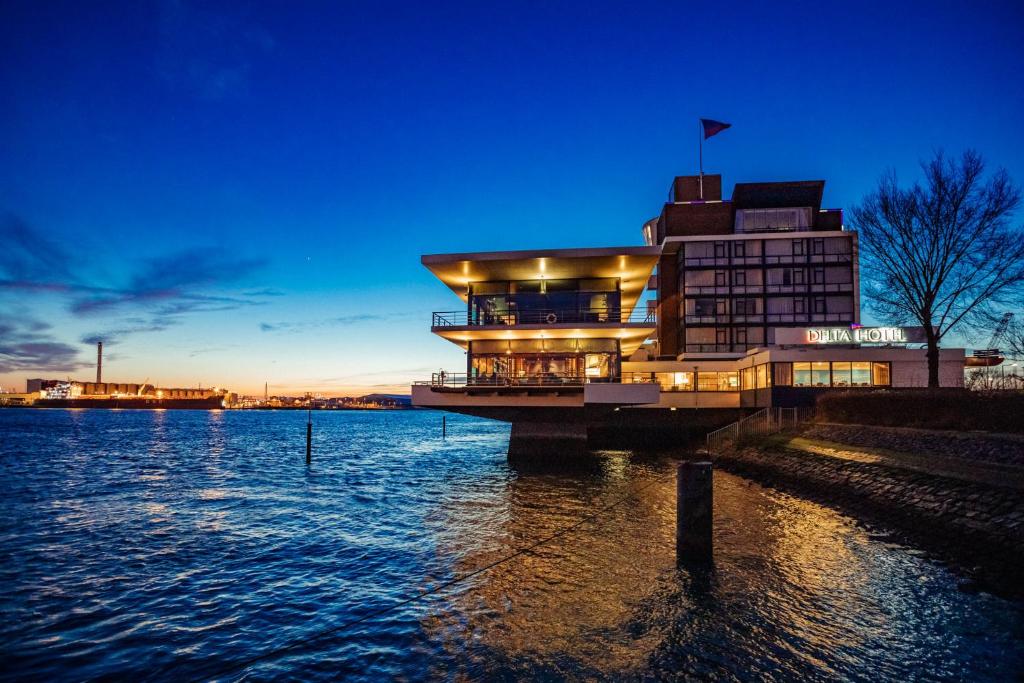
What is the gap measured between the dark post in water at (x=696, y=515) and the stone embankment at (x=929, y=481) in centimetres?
582

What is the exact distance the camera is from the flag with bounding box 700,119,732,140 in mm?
58125

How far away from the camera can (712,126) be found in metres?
58.5

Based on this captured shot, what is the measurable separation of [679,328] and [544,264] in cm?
3943

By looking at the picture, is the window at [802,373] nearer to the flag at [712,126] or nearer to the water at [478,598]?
the flag at [712,126]

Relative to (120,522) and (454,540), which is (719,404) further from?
(120,522)

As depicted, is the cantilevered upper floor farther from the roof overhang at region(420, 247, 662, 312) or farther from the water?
the water

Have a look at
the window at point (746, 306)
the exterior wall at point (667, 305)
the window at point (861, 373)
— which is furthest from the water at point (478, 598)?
the exterior wall at point (667, 305)

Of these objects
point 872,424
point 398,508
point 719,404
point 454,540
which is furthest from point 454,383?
point 719,404

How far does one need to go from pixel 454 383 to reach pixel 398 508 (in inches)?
501

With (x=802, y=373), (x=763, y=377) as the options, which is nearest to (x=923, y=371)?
(x=802, y=373)

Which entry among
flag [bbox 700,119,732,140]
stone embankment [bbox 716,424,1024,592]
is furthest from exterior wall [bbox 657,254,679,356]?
stone embankment [bbox 716,424,1024,592]

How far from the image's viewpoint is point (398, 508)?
865 inches

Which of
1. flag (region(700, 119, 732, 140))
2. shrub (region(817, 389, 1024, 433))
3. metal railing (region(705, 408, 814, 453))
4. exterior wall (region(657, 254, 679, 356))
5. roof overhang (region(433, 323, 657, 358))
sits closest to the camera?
shrub (region(817, 389, 1024, 433))

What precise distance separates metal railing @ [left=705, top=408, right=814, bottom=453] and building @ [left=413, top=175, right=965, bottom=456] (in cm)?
591
